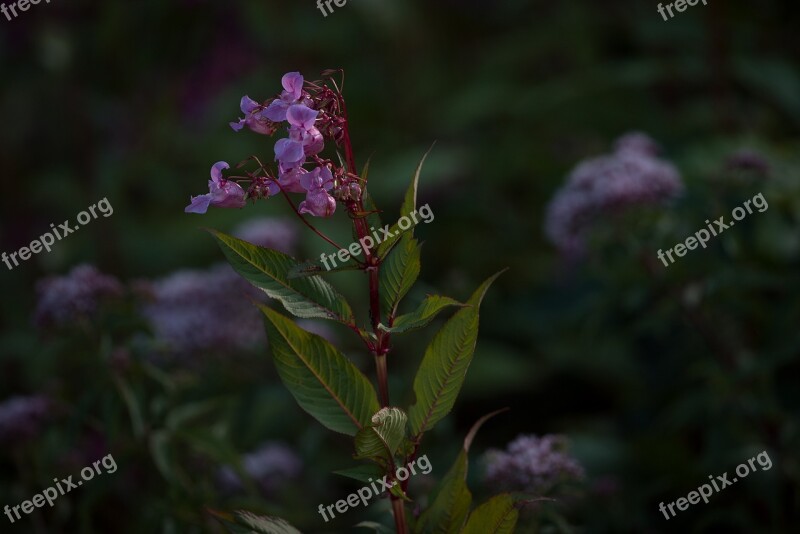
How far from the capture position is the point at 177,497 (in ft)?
6.14

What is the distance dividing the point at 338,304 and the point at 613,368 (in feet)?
7.45

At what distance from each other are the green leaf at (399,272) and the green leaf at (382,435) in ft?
0.50

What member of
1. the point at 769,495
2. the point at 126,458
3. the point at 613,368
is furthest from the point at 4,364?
the point at 769,495

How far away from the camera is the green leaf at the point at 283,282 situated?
4.01 ft

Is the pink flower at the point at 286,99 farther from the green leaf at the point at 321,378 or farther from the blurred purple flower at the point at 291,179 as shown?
the green leaf at the point at 321,378

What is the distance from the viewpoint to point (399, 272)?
1.26 metres

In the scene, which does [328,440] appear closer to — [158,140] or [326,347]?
[326,347]

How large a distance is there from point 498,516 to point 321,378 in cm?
32

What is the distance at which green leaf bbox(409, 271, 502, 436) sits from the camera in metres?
1.25
